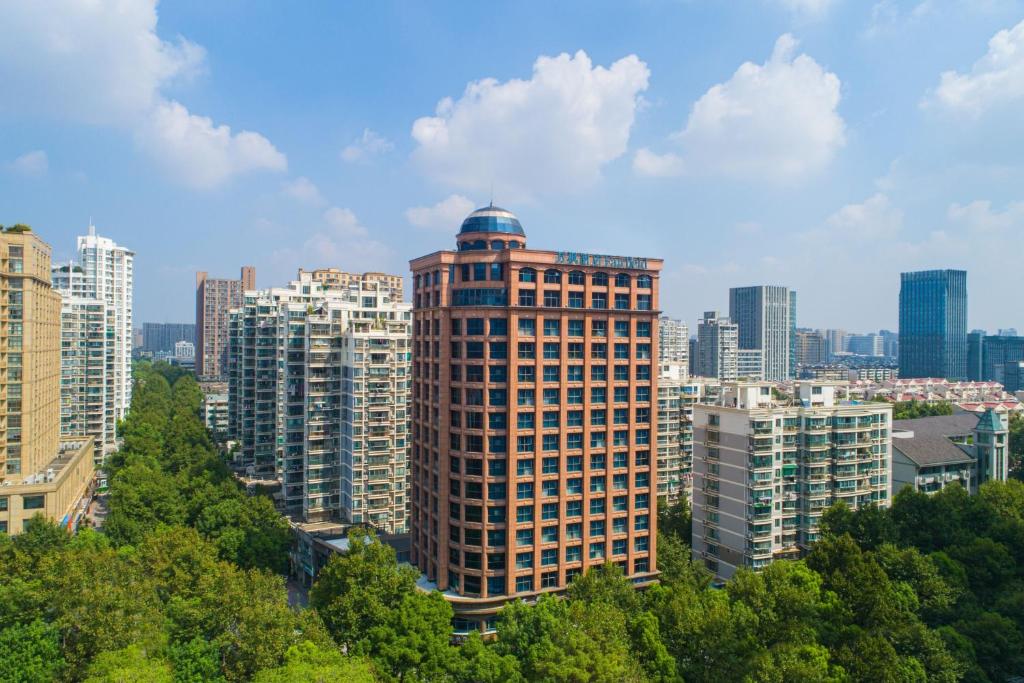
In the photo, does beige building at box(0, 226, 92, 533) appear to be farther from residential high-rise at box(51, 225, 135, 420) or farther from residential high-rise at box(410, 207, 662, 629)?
residential high-rise at box(51, 225, 135, 420)

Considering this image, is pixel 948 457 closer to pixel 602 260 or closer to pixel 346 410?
pixel 602 260

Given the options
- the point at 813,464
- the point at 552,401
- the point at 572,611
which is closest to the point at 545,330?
the point at 552,401

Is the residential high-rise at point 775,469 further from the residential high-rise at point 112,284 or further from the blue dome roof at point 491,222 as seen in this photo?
the residential high-rise at point 112,284

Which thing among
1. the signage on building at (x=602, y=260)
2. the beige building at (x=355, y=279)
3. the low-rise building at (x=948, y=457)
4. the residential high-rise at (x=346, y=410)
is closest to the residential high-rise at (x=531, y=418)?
the signage on building at (x=602, y=260)

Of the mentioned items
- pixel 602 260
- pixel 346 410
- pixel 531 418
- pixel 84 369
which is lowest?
pixel 346 410

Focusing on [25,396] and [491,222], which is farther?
[25,396]

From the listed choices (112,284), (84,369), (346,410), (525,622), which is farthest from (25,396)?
(112,284)

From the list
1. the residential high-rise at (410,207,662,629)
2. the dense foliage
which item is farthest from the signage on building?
the dense foliage
